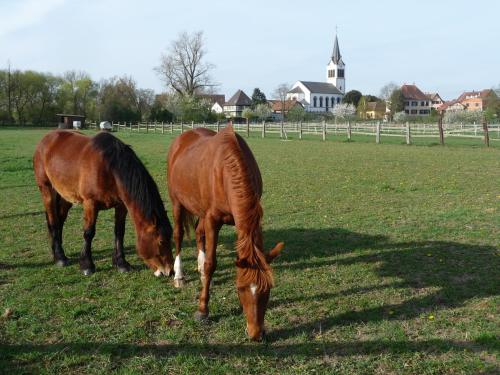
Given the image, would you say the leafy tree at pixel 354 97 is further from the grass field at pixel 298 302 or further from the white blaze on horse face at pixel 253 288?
the white blaze on horse face at pixel 253 288

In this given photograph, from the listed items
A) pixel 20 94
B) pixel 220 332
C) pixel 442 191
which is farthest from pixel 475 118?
pixel 20 94

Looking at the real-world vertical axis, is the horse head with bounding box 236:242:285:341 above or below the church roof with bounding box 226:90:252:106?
below

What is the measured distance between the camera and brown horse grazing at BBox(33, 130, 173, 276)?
492 cm

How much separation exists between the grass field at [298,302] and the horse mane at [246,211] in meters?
0.66

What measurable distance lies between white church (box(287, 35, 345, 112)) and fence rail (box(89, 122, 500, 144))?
78.4m

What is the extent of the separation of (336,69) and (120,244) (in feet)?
457

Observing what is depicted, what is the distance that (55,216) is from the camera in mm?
6137

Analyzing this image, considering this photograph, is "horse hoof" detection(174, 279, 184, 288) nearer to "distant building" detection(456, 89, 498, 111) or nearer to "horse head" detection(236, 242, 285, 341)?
"horse head" detection(236, 242, 285, 341)

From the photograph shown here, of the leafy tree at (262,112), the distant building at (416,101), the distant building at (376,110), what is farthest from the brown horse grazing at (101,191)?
the distant building at (416,101)

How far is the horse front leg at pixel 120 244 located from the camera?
551 cm

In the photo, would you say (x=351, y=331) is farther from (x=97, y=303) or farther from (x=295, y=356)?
(x=97, y=303)

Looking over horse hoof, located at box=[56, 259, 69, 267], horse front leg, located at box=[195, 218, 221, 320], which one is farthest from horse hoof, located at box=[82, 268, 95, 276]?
horse front leg, located at box=[195, 218, 221, 320]

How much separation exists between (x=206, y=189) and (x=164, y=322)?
4.33 ft

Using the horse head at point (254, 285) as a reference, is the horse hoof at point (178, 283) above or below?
below
